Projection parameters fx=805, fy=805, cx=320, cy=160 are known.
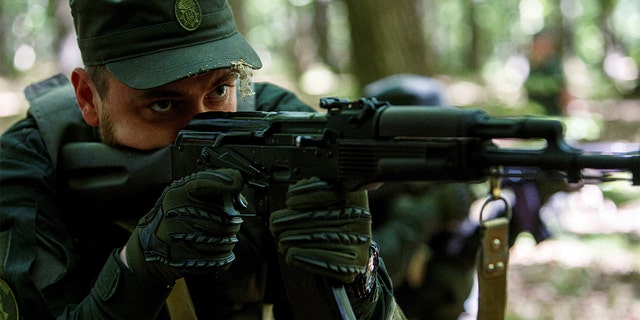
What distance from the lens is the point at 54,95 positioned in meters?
3.08

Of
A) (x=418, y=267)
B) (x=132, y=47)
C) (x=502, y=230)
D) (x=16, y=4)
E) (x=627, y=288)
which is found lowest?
(x=627, y=288)

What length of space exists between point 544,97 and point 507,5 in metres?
26.5

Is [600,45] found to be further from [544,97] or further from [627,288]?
[627,288]

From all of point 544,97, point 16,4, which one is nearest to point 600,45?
point 544,97

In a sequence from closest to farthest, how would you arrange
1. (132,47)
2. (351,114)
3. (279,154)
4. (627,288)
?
(351,114), (279,154), (132,47), (627,288)

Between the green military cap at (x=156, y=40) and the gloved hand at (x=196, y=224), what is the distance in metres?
0.43

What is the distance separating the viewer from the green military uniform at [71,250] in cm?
248

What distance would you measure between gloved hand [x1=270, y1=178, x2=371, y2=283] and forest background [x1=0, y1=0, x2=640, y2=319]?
9.24ft

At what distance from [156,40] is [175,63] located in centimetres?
14

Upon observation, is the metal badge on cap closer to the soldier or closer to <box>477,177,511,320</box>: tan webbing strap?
the soldier

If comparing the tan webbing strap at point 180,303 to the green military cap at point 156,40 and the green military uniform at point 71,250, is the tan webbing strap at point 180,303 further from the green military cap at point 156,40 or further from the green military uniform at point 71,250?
the green military cap at point 156,40

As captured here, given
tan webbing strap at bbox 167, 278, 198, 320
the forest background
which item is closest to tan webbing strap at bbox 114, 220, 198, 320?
tan webbing strap at bbox 167, 278, 198, 320

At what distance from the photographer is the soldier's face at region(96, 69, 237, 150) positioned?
2594 mm

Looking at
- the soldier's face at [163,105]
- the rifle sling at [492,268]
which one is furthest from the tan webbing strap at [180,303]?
the rifle sling at [492,268]
